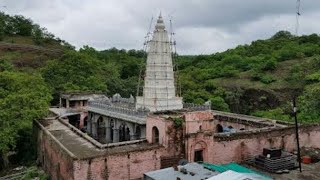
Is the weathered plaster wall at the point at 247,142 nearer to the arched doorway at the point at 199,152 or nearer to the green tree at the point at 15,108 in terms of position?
the arched doorway at the point at 199,152

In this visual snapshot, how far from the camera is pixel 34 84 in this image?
36.9 m

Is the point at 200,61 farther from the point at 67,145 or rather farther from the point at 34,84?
the point at 67,145

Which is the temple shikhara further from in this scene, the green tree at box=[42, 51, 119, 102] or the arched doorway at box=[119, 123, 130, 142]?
the green tree at box=[42, 51, 119, 102]

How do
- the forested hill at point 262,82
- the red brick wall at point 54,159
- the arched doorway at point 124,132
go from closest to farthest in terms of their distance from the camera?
the red brick wall at point 54,159 → the arched doorway at point 124,132 → the forested hill at point 262,82

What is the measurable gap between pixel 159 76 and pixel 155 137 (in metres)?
8.35

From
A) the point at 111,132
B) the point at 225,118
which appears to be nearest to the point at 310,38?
the point at 225,118

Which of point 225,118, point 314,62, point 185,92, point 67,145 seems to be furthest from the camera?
point 314,62

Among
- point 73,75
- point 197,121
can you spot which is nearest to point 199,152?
point 197,121

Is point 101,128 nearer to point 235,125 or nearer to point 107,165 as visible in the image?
point 235,125

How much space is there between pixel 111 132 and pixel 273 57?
144ft

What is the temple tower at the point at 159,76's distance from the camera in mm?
31672

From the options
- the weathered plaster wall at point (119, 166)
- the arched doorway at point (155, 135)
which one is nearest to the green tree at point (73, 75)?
the arched doorway at point (155, 135)

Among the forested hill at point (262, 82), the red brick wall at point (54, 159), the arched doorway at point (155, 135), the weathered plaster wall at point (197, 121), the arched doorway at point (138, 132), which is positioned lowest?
the red brick wall at point (54, 159)

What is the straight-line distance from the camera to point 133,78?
60.6m
